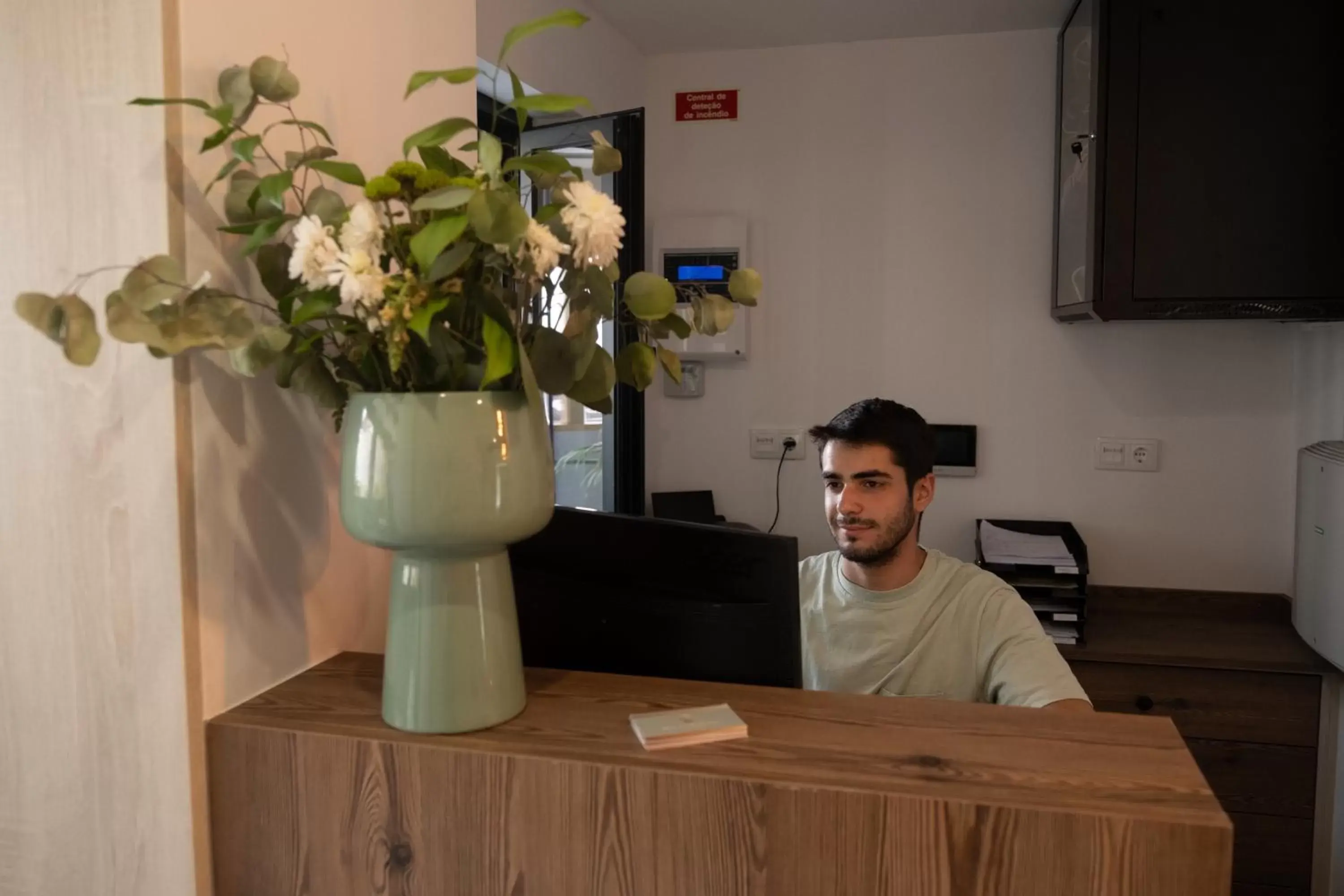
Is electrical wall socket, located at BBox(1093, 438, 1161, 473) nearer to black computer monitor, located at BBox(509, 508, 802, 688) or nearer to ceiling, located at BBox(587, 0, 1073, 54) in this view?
ceiling, located at BBox(587, 0, 1073, 54)

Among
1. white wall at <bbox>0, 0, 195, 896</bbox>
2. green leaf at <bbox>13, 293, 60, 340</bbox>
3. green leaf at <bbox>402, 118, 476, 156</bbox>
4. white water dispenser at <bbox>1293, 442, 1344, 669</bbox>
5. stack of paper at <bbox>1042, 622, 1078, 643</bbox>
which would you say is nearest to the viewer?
green leaf at <bbox>13, 293, 60, 340</bbox>

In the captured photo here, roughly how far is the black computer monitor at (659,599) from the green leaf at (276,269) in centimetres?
41

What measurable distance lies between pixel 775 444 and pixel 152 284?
2.45 meters

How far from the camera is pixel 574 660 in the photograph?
1155 millimetres

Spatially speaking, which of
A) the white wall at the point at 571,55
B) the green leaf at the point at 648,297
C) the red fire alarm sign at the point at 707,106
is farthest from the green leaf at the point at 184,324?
the red fire alarm sign at the point at 707,106

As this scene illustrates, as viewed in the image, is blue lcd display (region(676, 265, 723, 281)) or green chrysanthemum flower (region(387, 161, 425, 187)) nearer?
green chrysanthemum flower (region(387, 161, 425, 187))

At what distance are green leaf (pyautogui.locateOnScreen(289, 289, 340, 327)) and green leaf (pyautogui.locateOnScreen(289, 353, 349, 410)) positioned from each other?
0.08 m

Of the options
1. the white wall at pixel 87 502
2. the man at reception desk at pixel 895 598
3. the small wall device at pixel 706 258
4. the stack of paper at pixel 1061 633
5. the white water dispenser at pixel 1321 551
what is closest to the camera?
the white wall at pixel 87 502

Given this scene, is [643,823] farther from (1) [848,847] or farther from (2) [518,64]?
(2) [518,64]

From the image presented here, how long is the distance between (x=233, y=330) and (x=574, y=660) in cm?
57

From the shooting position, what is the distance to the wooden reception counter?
755 millimetres

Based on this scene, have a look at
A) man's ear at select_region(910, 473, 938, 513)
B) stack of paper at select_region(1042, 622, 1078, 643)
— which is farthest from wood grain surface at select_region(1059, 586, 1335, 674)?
man's ear at select_region(910, 473, 938, 513)

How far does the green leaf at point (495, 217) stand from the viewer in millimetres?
755

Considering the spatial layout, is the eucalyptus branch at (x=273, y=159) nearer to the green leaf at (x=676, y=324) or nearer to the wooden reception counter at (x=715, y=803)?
the green leaf at (x=676, y=324)
